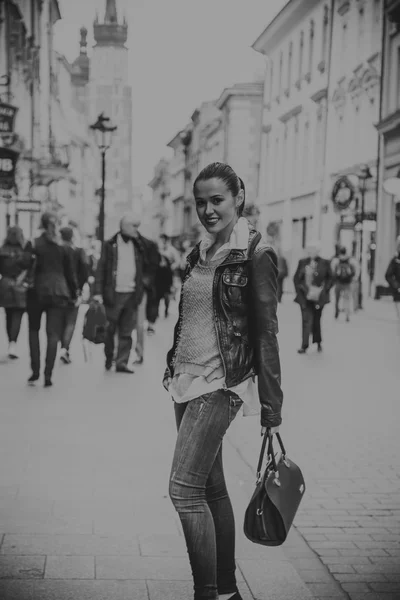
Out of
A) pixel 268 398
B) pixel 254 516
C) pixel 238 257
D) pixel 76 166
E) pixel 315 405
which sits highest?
pixel 76 166

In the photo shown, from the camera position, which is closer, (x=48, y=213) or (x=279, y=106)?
(x=48, y=213)

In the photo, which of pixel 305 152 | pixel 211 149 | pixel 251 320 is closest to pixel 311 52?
pixel 305 152

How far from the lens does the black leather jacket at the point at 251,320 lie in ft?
12.3

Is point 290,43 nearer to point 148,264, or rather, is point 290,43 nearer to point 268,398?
point 148,264

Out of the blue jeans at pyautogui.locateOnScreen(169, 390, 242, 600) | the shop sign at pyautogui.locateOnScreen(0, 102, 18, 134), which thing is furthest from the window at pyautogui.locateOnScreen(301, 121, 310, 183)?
the blue jeans at pyautogui.locateOnScreen(169, 390, 242, 600)

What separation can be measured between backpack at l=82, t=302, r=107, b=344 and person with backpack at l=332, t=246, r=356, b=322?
13.6 meters

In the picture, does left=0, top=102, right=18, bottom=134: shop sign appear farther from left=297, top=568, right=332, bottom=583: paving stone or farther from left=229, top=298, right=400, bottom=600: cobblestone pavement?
left=297, top=568, right=332, bottom=583: paving stone

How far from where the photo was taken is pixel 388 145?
33188mm

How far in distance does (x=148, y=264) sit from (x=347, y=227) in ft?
69.2

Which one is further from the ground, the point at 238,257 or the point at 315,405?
the point at 238,257

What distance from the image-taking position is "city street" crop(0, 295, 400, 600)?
449 centimetres

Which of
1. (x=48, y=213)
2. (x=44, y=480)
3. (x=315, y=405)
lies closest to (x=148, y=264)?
(x=48, y=213)

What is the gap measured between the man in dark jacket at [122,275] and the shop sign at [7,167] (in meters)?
11.7

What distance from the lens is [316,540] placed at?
524cm
